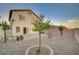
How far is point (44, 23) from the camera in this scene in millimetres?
2062

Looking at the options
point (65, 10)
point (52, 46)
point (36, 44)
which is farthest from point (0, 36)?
point (65, 10)

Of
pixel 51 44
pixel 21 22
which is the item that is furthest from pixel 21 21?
pixel 51 44

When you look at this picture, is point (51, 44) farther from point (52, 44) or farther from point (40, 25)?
point (40, 25)

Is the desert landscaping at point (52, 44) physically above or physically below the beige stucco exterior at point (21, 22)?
below

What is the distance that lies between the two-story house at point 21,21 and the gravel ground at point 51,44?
0.29 ft

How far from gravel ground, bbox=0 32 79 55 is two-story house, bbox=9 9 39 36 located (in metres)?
0.09

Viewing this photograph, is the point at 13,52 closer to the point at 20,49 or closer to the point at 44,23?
the point at 20,49

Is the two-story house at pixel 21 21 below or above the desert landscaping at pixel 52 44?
above

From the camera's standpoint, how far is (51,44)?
6.82 ft

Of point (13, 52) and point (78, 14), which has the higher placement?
point (78, 14)

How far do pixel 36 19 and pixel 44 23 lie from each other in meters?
0.10

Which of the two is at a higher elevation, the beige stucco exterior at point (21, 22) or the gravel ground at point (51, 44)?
the beige stucco exterior at point (21, 22)

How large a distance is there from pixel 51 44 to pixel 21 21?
0.41 m

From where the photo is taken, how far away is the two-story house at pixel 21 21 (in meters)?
2.06
